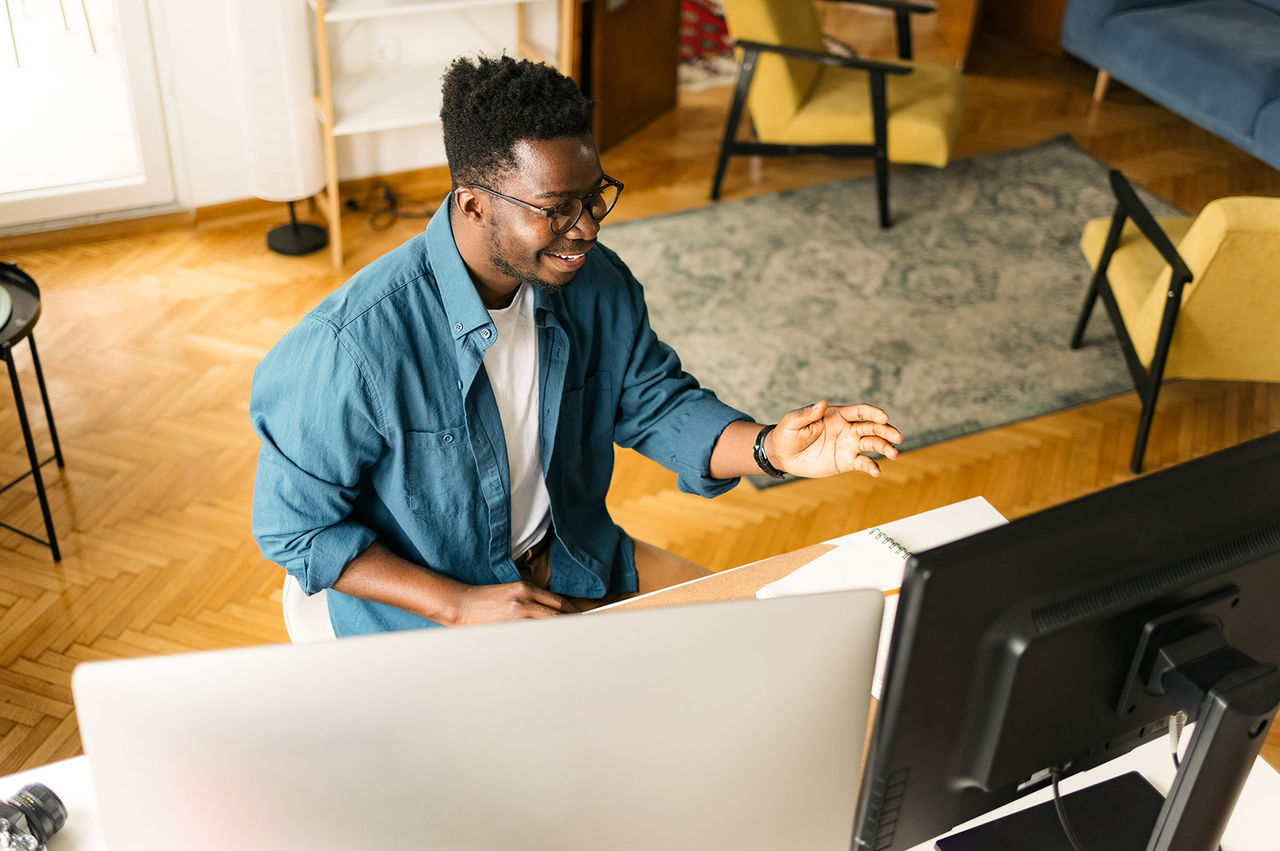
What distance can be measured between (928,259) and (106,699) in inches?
147

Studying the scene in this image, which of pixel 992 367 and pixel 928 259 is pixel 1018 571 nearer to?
pixel 992 367

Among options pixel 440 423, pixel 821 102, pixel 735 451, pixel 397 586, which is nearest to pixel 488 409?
pixel 440 423

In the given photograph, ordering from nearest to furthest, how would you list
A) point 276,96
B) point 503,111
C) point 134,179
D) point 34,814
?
point 34,814, point 503,111, point 276,96, point 134,179

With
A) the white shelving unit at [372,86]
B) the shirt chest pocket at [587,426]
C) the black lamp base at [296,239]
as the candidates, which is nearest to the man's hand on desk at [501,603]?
the shirt chest pocket at [587,426]

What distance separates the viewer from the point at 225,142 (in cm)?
402

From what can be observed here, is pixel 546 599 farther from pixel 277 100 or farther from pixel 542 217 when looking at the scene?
pixel 277 100

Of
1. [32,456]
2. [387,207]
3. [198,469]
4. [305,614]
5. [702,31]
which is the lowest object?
[198,469]

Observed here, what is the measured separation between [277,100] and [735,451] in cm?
253

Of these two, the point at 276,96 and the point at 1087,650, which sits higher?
the point at 1087,650

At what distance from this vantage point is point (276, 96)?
3662 millimetres

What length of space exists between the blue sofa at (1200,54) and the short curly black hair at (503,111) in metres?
3.63

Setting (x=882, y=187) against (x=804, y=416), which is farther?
(x=882, y=187)

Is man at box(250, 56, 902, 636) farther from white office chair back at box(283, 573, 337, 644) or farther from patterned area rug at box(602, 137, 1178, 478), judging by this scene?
patterned area rug at box(602, 137, 1178, 478)

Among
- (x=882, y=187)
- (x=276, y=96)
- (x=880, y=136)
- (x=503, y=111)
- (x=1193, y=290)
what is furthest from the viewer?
(x=882, y=187)
